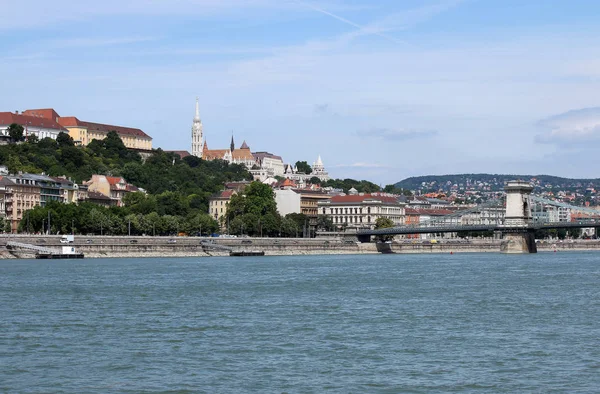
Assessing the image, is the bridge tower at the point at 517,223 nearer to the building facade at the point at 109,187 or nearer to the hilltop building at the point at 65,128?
the building facade at the point at 109,187

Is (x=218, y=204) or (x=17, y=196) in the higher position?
(x=218, y=204)

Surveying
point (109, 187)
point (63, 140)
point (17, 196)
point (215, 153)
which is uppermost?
point (215, 153)

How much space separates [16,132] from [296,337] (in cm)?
9950

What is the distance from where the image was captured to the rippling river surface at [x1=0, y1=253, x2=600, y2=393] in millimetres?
17391

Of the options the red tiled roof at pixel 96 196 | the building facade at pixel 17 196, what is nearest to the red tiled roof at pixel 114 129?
the red tiled roof at pixel 96 196

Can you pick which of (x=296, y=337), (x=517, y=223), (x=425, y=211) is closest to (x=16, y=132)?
(x=425, y=211)

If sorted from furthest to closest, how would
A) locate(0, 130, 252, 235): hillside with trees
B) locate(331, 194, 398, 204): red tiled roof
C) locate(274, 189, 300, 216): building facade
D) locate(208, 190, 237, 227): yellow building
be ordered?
locate(331, 194, 398, 204): red tiled roof → locate(274, 189, 300, 216): building facade → locate(208, 190, 237, 227): yellow building → locate(0, 130, 252, 235): hillside with trees

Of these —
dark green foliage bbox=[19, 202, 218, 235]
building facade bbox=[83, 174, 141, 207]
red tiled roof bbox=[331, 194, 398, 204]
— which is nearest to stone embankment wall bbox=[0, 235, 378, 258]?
dark green foliage bbox=[19, 202, 218, 235]

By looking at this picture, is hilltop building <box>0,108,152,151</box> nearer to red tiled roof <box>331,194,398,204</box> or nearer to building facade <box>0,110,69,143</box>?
building facade <box>0,110,69,143</box>

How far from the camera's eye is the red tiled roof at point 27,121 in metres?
124

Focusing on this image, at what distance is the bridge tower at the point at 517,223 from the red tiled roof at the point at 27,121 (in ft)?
201

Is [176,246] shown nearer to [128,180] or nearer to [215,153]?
[128,180]

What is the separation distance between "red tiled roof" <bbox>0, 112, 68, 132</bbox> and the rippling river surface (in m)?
88.0

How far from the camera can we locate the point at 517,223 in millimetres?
81812
